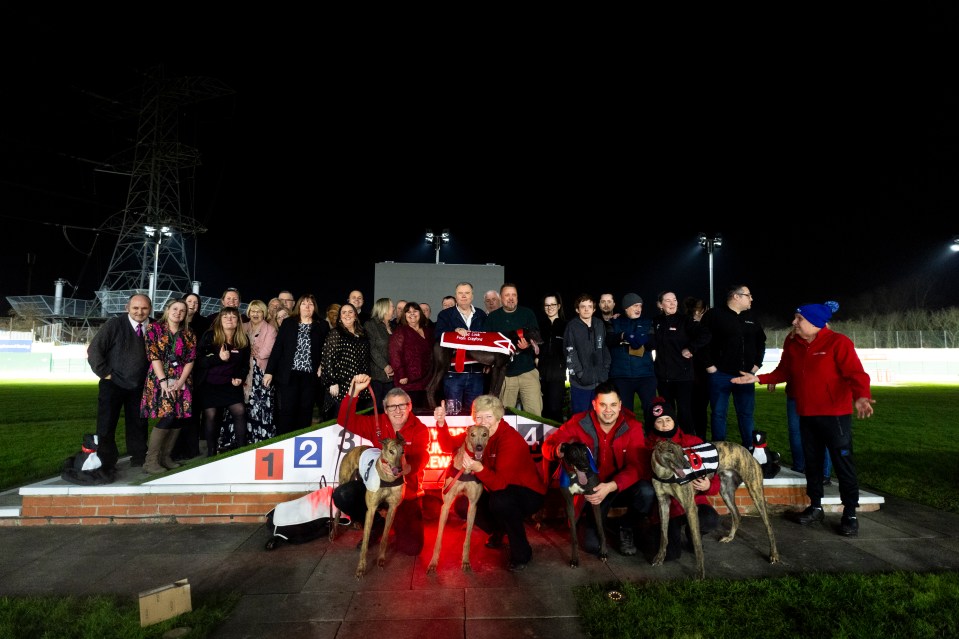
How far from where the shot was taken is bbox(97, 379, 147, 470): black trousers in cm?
461

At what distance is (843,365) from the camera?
13.7ft

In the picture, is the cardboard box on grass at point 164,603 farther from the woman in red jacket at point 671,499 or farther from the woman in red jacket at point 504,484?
the woman in red jacket at point 671,499

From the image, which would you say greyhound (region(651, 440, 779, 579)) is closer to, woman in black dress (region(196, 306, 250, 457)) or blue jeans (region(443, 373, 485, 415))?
blue jeans (region(443, 373, 485, 415))

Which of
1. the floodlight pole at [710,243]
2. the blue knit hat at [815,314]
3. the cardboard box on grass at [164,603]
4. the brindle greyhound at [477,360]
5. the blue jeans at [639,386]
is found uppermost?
the floodlight pole at [710,243]

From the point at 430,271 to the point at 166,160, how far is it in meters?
28.7

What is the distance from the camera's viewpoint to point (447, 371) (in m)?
5.19

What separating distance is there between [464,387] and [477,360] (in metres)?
0.32

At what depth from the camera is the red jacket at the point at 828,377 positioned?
4.12 meters

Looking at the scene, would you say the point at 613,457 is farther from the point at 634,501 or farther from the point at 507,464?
the point at 507,464

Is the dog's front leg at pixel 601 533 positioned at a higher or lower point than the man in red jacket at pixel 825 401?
lower

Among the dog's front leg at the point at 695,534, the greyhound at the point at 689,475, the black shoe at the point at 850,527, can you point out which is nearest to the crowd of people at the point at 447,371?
the black shoe at the point at 850,527

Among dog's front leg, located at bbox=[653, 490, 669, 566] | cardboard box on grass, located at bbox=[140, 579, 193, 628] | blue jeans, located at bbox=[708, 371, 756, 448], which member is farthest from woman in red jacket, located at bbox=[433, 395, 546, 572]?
blue jeans, located at bbox=[708, 371, 756, 448]

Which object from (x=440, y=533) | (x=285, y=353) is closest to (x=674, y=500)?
(x=440, y=533)

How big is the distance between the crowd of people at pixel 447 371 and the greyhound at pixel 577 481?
0.40 metres
